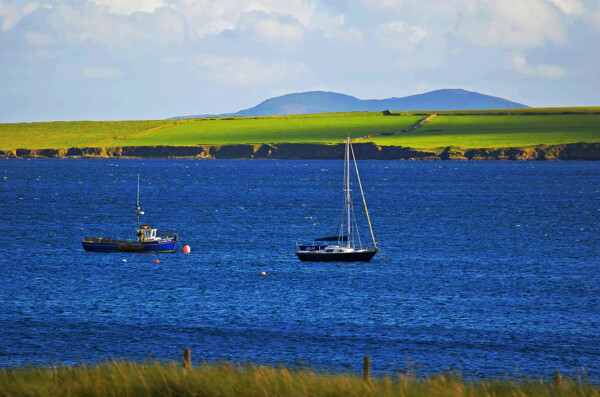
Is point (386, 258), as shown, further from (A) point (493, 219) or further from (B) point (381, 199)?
(B) point (381, 199)

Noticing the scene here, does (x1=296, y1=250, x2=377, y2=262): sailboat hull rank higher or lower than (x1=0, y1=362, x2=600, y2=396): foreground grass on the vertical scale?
lower

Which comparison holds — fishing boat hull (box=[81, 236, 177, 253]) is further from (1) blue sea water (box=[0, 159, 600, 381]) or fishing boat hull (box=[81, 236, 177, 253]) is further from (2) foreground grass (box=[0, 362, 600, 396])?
(2) foreground grass (box=[0, 362, 600, 396])

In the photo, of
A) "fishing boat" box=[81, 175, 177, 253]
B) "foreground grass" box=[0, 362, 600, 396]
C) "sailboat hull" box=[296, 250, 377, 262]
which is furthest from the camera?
"fishing boat" box=[81, 175, 177, 253]

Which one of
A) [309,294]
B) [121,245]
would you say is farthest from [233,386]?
[121,245]

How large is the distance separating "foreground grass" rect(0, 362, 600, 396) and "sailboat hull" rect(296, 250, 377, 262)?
5046 centimetres

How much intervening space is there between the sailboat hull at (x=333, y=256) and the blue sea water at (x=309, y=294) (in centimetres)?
110

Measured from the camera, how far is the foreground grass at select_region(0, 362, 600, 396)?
2419 centimetres

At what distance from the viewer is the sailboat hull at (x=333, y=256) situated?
7669 cm

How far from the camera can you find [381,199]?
150375 mm

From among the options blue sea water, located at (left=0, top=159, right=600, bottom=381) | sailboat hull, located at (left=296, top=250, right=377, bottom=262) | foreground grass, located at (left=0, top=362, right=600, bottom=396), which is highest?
foreground grass, located at (left=0, top=362, right=600, bottom=396)

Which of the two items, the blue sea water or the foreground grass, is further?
the blue sea water

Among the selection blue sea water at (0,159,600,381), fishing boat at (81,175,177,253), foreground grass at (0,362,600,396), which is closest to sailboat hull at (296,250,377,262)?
blue sea water at (0,159,600,381)

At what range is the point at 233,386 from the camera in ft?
81.6

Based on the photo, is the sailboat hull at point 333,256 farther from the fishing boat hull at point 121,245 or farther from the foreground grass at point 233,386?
the foreground grass at point 233,386
